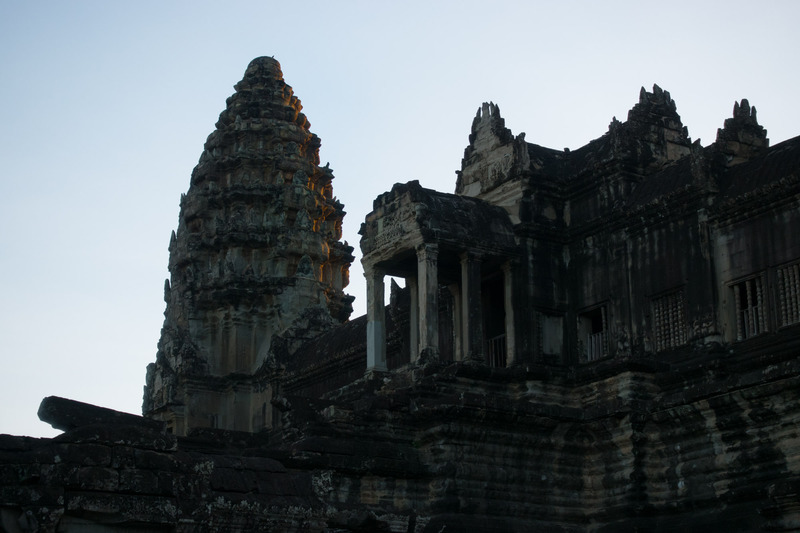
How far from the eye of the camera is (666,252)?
25.7 metres

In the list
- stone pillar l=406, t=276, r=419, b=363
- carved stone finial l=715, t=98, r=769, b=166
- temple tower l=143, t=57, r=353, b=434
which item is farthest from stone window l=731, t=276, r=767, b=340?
temple tower l=143, t=57, r=353, b=434

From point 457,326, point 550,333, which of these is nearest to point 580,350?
point 550,333

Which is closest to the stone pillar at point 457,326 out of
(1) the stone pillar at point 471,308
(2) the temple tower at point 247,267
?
(1) the stone pillar at point 471,308

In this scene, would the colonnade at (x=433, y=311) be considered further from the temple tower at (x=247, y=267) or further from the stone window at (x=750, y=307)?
the temple tower at (x=247, y=267)

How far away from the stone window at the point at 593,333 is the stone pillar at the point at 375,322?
13.5ft

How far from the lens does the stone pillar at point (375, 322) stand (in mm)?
27469

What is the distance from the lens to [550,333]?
27250 mm

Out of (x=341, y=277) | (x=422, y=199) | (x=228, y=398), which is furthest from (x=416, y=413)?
(x=341, y=277)

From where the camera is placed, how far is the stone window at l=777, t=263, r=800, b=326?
23125 mm

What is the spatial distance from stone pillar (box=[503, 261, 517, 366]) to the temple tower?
489 inches

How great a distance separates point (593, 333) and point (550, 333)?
0.92 meters

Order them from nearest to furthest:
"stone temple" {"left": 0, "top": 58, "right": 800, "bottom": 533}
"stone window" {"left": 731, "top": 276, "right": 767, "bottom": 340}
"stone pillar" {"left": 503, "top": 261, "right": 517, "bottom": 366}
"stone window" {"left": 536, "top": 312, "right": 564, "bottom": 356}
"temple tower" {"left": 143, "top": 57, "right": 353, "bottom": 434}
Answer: "stone temple" {"left": 0, "top": 58, "right": 800, "bottom": 533} → "stone window" {"left": 731, "top": 276, "right": 767, "bottom": 340} → "stone pillar" {"left": 503, "top": 261, "right": 517, "bottom": 366} → "stone window" {"left": 536, "top": 312, "right": 564, "bottom": 356} → "temple tower" {"left": 143, "top": 57, "right": 353, "bottom": 434}

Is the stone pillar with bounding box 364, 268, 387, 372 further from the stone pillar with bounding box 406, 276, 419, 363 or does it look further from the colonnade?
the stone pillar with bounding box 406, 276, 419, 363

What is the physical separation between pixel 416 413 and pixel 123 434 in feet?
38.8
